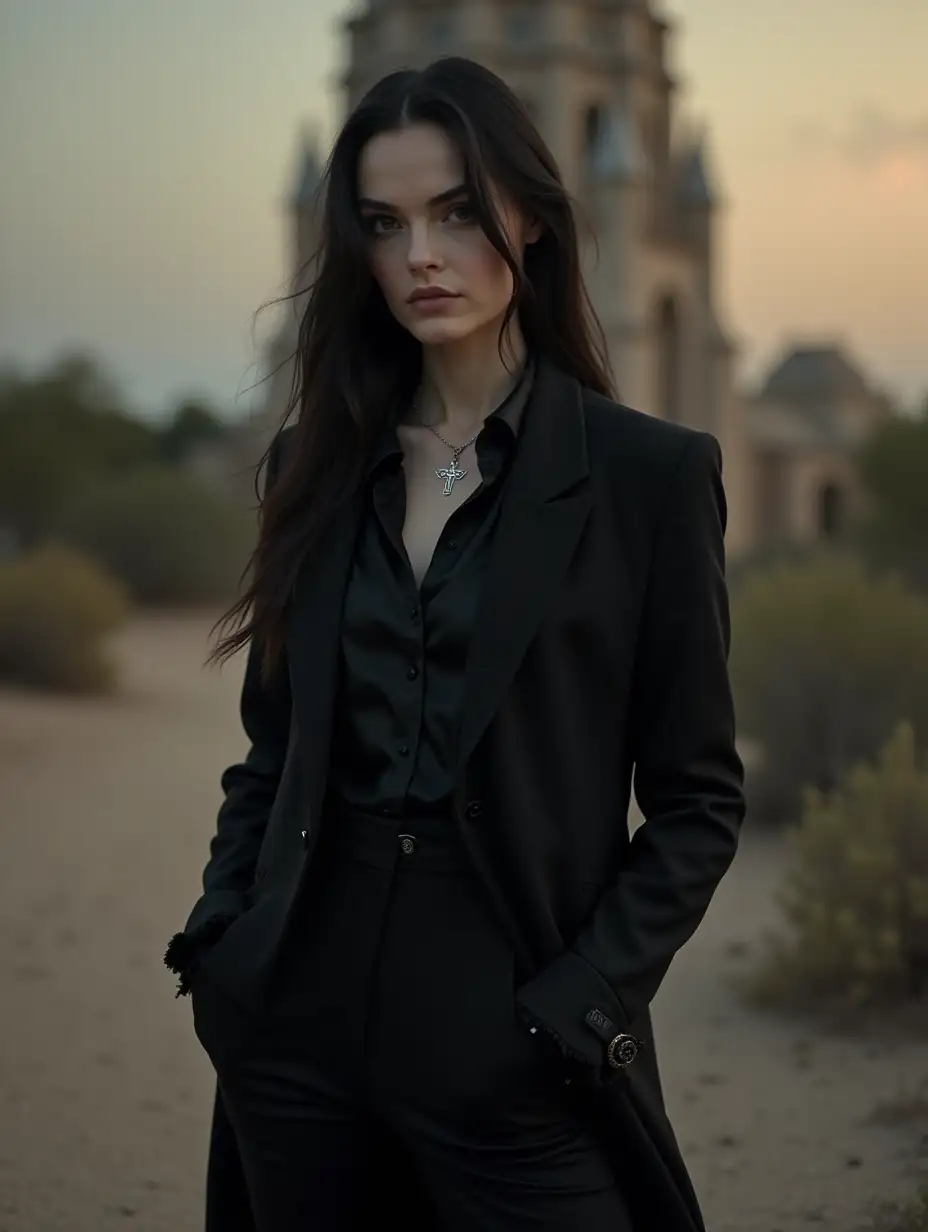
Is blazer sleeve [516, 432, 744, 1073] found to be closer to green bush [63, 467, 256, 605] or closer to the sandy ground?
the sandy ground

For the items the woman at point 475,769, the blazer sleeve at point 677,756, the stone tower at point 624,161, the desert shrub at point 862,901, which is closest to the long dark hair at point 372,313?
the woman at point 475,769

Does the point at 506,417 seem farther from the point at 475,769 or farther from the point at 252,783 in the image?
the point at 252,783

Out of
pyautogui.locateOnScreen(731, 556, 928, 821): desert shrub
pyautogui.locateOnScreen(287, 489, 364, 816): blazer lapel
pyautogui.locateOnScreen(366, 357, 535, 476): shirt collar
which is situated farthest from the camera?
pyautogui.locateOnScreen(731, 556, 928, 821): desert shrub

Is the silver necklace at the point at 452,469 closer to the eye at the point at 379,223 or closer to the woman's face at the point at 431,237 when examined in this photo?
the woman's face at the point at 431,237

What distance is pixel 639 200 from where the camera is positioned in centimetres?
3409

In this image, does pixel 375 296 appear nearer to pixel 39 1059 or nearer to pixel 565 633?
pixel 565 633

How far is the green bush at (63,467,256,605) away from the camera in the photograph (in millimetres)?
28359

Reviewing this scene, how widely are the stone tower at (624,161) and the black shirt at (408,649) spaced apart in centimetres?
3022

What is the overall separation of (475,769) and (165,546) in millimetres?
26659

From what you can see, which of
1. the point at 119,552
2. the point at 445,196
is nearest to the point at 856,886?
the point at 445,196

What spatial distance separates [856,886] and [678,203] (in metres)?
32.9

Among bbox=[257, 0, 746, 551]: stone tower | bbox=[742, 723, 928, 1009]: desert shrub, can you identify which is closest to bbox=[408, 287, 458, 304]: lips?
bbox=[742, 723, 928, 1009]: desert shrub

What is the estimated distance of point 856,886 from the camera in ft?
22.2

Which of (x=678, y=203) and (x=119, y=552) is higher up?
(x=678, y=203)
